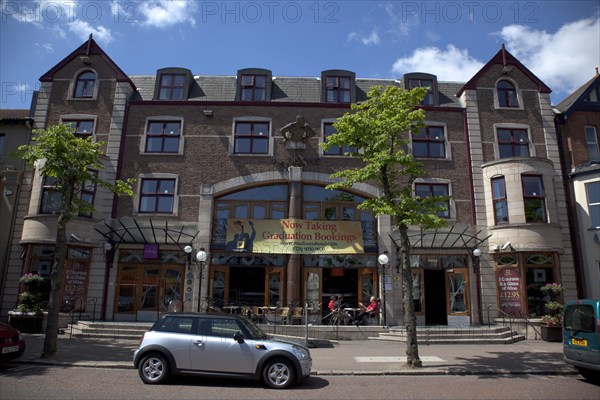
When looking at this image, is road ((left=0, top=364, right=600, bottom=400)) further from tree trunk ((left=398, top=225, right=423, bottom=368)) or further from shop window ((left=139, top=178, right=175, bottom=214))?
shop window ((left=139, top=178, right=175, bottom=214))

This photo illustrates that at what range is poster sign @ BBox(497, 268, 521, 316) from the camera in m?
17.9

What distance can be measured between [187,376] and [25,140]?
16338mm

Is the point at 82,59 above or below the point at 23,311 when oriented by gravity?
above

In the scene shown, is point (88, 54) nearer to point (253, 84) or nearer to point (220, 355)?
point (253, 84)

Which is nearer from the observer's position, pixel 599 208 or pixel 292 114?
pixel 599 208

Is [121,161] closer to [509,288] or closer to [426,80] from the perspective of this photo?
[426,80]

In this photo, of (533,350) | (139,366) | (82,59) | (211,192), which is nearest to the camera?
(139,366)

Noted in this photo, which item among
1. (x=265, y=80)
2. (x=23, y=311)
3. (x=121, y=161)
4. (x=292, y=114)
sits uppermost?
(x=265, y=80)

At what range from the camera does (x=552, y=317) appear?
1638 cm

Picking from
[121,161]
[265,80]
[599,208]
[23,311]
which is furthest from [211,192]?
[599,208]

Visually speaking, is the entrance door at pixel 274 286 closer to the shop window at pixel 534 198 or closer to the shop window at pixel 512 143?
the shop window at pixel 534 198

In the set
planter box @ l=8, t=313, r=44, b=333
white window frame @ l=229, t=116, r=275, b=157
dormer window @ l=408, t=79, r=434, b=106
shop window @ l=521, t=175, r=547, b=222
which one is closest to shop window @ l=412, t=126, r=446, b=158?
dormer window @ l=408, t=79, r=434, b=106

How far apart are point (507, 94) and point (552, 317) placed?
35.2 ft

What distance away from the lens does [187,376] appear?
9234mm
